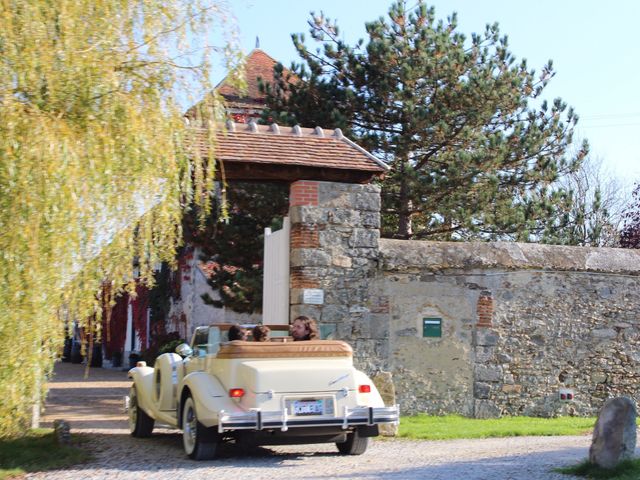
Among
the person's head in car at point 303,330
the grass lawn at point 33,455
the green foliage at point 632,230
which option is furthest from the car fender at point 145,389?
the green foliage at point 632,230

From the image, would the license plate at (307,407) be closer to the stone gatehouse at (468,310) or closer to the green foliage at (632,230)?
the stone gatehouse at (468,310)

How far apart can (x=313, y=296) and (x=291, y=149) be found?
6.79ft

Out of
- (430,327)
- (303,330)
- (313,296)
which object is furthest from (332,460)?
(430,327)

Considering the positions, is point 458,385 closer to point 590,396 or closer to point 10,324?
point 590,396

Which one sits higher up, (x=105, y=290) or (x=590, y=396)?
(x=105, y=290)

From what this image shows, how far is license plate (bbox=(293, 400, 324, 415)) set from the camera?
8.89 meters

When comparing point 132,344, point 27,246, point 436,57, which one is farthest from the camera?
point 132,344

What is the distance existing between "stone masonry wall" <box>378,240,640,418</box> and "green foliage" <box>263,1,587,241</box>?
4.90 m

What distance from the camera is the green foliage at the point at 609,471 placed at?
752 centimetres

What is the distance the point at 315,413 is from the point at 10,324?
9.68 feet

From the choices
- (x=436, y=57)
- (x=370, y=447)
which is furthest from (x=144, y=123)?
(x=436, y=57)

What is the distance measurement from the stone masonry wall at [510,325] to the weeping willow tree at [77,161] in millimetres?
4253

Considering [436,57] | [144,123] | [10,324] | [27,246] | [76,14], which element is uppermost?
[436,57]

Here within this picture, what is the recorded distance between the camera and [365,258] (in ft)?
41.5
